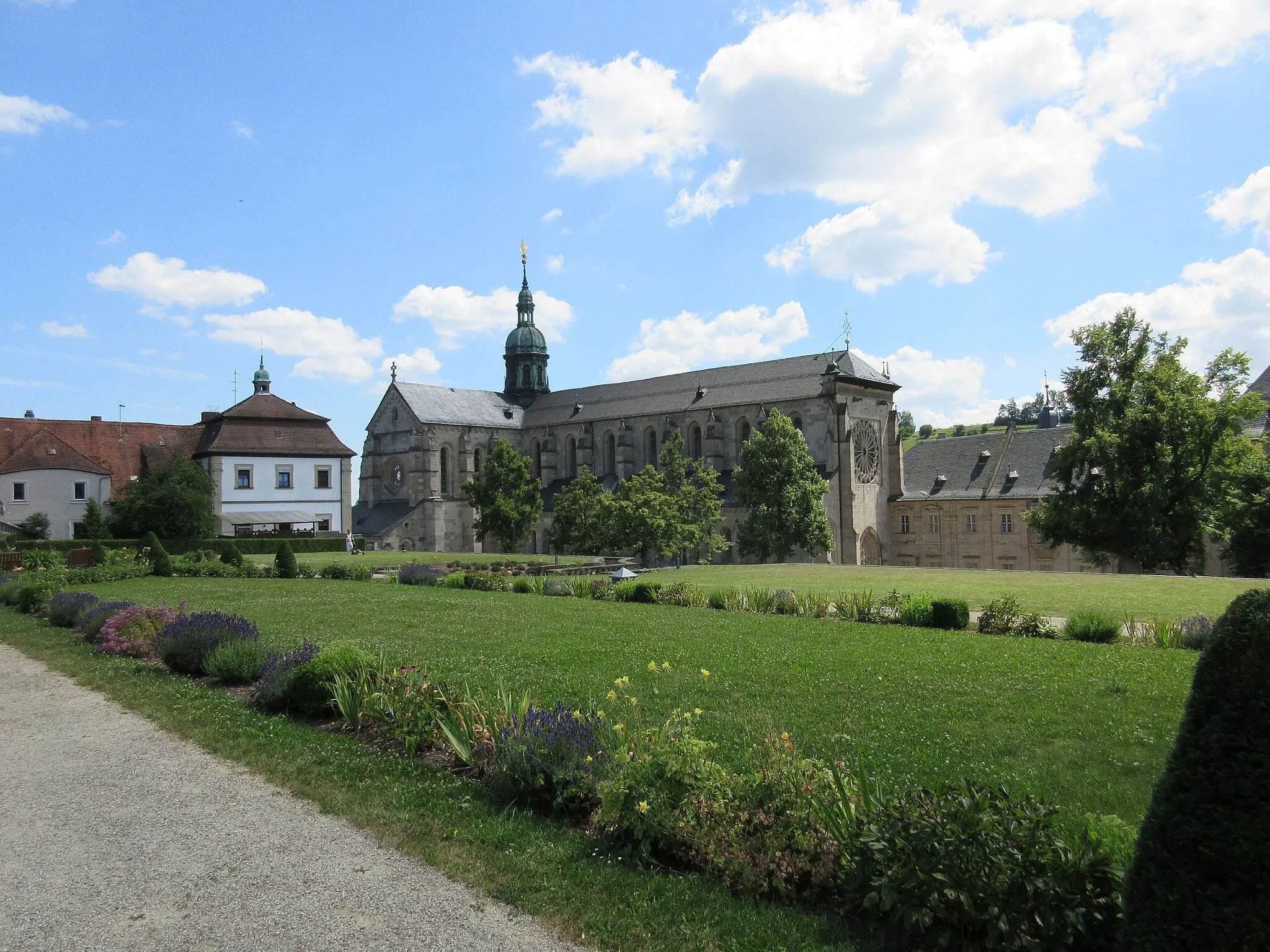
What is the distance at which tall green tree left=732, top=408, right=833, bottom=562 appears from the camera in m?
43.9

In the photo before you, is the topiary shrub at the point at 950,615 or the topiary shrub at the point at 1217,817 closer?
the topiary shrub at the point at 1217,817

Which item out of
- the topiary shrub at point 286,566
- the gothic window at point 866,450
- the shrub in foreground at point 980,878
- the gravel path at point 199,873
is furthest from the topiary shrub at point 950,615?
the gothic window at point 866,450

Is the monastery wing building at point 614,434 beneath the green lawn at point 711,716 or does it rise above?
above

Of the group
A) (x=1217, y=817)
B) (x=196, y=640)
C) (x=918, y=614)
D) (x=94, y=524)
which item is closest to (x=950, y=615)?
(x=918, y=614)

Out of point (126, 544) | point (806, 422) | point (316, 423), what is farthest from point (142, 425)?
point (806, 422)

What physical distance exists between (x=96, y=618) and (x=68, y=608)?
3.03m

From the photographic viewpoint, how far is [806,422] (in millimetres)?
51625

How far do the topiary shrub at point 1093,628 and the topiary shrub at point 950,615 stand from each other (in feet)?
6.20

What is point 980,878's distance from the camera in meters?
4.53

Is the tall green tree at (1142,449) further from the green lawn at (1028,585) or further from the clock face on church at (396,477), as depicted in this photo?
the clock face on church at (396,477)

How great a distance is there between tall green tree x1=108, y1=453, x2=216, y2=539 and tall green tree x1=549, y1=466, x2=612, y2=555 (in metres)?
19.6

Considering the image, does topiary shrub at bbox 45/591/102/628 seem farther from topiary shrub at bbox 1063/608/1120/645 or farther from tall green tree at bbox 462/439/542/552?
tall green tree at bbox 462/439/542/552

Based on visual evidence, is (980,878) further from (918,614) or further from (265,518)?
(265,518)

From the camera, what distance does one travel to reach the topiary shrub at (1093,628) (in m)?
15.4
